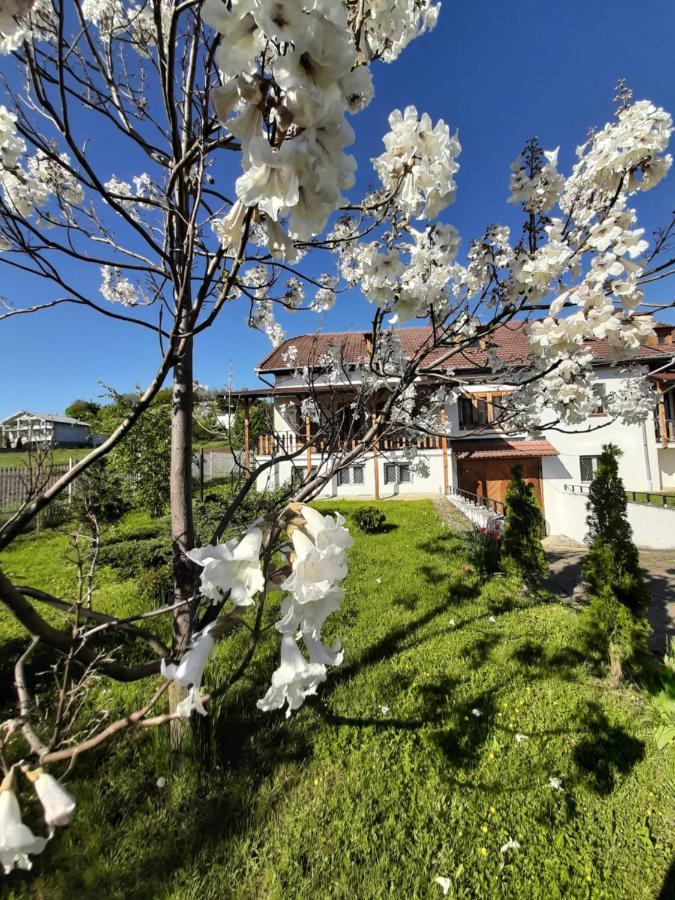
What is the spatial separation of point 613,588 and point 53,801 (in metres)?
4.70

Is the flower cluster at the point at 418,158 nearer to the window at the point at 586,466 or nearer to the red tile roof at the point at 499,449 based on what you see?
the red tile roof at the point at 499,449

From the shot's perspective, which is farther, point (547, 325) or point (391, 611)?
point (391, 611)

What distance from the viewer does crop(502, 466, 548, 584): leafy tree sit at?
18.5 ft

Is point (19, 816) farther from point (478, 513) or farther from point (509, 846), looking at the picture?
point (478, 513)

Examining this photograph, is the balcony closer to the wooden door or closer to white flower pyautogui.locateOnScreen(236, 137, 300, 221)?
the wooden door

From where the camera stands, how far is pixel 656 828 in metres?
2.25

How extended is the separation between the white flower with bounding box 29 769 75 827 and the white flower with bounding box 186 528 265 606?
19.7 inches

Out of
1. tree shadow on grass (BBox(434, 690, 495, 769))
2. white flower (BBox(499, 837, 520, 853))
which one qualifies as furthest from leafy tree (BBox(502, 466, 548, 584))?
white flower (BBox(499, 837, 520, 853))

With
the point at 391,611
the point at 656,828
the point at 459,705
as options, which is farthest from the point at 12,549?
the point at 656,828

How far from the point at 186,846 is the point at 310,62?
3.24 meters

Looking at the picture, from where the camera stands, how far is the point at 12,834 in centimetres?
77

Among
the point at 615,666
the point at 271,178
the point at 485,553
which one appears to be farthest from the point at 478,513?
the point at 271,178

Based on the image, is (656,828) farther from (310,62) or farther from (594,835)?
(310,62)

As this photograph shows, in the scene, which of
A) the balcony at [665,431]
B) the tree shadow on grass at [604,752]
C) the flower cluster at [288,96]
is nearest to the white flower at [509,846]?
the tree shadow on grass at [604,752]
